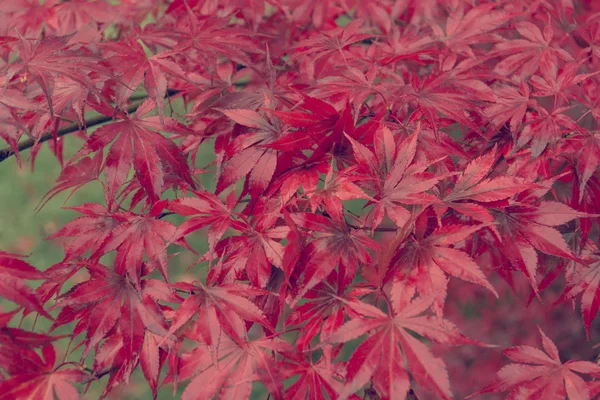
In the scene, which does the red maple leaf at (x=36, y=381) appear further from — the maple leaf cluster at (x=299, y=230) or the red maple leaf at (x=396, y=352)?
the red maple leaf at (x=396, y=352)

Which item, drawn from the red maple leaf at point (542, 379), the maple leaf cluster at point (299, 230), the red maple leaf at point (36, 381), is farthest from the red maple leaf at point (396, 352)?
the red maple leaf at point (36, 381)

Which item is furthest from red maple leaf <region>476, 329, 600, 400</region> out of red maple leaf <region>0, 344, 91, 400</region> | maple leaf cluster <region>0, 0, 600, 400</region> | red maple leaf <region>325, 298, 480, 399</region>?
red maple leaf <region>0, 344, 91, 400</region>

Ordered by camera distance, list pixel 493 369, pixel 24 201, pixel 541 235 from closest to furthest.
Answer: pixel 541 235, pixel 493 369, pixel 24 201

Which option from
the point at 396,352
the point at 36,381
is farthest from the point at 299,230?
the point at 36,381

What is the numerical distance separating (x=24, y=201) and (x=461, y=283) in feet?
7.28

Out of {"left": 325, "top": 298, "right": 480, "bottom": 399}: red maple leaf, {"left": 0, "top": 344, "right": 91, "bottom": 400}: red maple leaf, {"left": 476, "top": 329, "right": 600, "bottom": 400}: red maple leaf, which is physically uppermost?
{"left": 325, "top": 298, "right": 480, "bottom": 399}: red maple leaf

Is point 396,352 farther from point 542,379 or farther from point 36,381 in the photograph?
point 36,381

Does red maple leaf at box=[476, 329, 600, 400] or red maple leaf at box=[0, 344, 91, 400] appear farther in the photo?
red maple leaf at box=[476, 329, 600, 400]

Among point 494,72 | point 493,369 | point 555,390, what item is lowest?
point 493,369

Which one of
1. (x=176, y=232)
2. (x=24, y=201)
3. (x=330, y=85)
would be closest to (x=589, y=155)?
(x=330, y=85)

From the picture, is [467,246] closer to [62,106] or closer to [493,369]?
[62,106]

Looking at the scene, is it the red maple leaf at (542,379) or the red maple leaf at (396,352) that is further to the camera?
the red maple leaf at (542,379)

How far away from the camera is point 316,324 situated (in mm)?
792

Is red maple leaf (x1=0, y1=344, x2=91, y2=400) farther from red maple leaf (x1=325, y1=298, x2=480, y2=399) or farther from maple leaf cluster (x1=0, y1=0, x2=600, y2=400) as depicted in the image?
red maple leaf (x1=325, y1=298, x2=480, y2=399)
